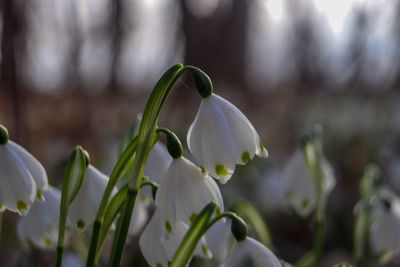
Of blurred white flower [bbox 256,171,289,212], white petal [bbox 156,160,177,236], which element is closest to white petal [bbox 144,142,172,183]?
white petal [bbox 156,160,177,236]

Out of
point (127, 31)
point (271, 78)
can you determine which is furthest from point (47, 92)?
point (271, 78)

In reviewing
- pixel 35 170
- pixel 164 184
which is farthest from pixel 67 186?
pixel 164 184

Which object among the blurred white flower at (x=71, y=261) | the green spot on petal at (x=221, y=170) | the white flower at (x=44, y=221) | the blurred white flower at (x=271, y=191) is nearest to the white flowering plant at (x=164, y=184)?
the green spot on petal at (x=221, y=170)

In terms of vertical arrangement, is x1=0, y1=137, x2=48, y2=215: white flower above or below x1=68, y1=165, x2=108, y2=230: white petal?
above

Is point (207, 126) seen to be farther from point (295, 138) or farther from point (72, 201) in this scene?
point (295, 138)

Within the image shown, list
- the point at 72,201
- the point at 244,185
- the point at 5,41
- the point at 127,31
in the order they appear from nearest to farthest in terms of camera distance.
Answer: the point at 72,201
the point at 5,41
the point at 244,185
the point at 127,31

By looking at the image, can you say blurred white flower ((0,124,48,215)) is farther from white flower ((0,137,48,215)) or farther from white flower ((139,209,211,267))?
white flower ((139,209,211,267))

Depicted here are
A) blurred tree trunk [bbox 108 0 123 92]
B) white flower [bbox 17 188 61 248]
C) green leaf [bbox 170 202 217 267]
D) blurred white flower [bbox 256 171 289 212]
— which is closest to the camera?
green leaf [bbox 170 202 217 267]
